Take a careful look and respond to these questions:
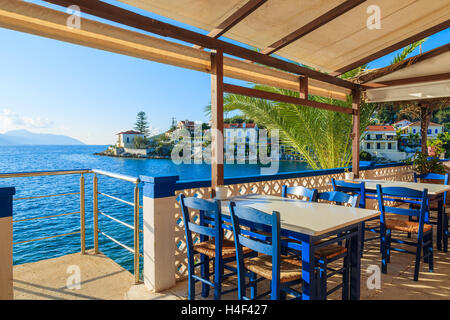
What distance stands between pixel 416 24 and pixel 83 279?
4.68 meters

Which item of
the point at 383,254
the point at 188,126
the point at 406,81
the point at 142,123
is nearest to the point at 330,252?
the point at 383,254

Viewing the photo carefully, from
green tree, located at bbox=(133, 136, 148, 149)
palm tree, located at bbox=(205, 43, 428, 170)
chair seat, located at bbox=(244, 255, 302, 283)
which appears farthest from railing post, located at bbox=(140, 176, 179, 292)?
green tree, located at bbox=(133, 136, 148, 149)

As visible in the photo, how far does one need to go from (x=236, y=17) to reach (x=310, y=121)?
5239 mm

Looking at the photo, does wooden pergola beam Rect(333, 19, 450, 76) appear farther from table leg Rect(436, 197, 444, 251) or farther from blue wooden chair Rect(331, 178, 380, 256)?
table leg Rect(436, 197, 444, 251)

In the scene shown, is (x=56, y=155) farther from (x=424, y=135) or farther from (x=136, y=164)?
(x=424, y=135)

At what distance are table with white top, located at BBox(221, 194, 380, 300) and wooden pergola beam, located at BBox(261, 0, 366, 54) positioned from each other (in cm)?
179

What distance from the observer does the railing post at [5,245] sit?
1.70 metres

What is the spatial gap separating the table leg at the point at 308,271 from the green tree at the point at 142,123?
184 feet

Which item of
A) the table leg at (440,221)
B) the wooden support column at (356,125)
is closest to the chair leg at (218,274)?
the table leg at (440,221)

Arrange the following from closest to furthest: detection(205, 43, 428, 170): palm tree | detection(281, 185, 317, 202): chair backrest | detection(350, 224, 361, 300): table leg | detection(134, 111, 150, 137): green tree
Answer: detection(350, 224, 361, 300): table leg → detection(281, 185, 317, 202): chair backrest → detection(205, 43, 428, 170): palm tree → detection(134, 111, 150, 137): green tree

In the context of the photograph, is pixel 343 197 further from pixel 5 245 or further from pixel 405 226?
pixel 5 245

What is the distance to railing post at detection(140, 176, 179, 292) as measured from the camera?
2.56 meters

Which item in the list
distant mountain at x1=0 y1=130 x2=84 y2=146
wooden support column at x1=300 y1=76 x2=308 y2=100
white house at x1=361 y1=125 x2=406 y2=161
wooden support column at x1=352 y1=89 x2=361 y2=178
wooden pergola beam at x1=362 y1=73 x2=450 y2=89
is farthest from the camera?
distant mountain at x1=0 y1=130 x2=84 y2=146

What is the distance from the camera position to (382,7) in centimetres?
302
